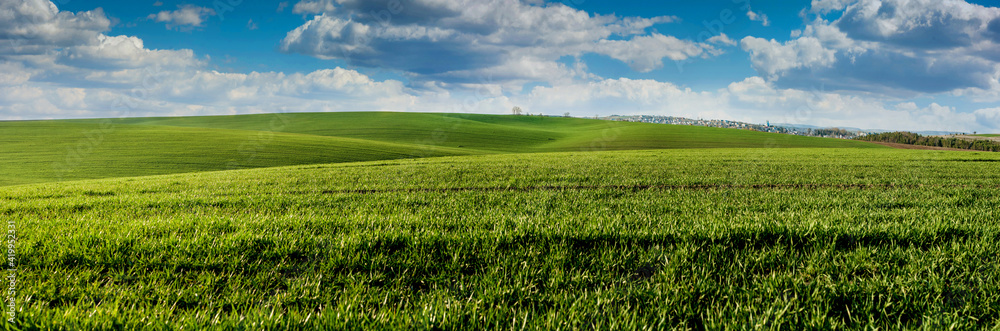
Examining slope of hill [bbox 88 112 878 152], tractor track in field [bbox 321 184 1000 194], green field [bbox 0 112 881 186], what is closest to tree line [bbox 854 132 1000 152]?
slope of hill [bbox 88 112 878 152]

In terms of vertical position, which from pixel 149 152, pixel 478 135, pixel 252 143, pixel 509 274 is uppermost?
pixel 478 135

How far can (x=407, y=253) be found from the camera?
4.70 m

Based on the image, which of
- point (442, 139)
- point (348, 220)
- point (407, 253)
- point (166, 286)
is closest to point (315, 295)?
point (407, 253)

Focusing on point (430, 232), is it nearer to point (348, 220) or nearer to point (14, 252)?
point (348, 220)

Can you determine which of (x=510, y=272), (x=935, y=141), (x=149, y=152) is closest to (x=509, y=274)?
(x=510, y=272)

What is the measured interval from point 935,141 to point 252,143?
126670mm

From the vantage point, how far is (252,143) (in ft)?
190

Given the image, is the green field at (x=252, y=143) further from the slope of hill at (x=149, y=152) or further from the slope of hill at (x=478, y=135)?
the slope of hill at (x=478, y=135)

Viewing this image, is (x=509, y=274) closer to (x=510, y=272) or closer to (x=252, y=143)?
(x=510, y=272)

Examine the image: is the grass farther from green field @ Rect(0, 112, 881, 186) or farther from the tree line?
the tree line

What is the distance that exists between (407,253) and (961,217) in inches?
355

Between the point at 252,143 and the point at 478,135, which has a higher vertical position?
the point at 478,135

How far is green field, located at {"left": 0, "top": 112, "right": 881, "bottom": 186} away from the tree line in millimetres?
11018

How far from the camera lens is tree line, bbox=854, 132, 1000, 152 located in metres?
81.2
